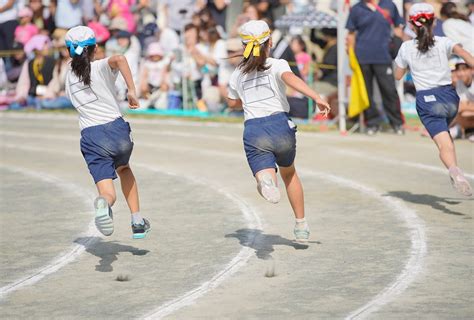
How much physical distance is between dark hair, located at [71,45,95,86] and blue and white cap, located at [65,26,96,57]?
0.14 ft

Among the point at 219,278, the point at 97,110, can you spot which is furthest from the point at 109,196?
the point at 219,278

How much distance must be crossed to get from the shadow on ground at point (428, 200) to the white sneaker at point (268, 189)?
2823 mm

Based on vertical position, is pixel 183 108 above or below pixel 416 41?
below

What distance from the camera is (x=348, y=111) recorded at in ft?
64.0

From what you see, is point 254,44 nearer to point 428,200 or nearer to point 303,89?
point 303,89

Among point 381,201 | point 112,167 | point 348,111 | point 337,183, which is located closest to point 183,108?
point 348,111

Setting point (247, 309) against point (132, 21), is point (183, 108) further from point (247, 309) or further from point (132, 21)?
point (247, 309)

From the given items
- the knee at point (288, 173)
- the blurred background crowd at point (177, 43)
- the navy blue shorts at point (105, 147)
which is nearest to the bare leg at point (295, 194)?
the knee at point (288, 173)

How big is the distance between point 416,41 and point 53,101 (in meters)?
14.3

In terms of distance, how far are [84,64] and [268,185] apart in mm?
1764

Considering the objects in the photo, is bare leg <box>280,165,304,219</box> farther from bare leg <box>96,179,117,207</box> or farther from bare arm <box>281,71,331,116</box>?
bare leg <box>96,179,117,207</box>

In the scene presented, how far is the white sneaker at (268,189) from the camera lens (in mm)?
9797

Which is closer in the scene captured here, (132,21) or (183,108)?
(183,108)

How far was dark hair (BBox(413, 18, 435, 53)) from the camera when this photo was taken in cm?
1220
